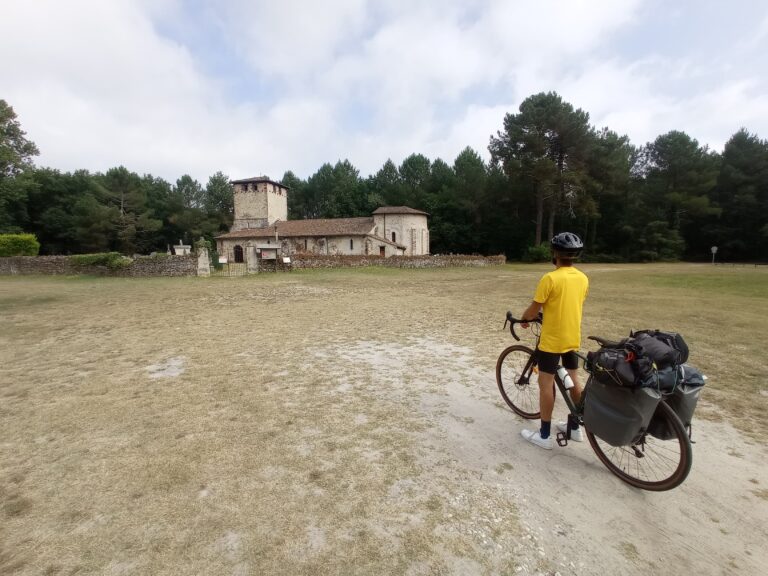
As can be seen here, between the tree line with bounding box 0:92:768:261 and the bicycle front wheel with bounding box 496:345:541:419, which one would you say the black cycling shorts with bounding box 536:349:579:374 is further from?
the tree line with bounding box 0:92:768:261

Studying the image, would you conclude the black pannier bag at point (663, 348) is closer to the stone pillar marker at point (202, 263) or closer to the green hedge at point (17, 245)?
the stone pillar marker at point (202, 263)

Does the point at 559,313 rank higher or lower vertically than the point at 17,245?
lower

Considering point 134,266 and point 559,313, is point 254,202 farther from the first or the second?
point 559,313

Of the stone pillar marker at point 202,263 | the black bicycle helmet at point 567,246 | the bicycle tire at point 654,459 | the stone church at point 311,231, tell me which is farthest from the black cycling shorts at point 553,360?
the stone church at point 311,231

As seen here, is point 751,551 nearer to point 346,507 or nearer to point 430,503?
point 430,503

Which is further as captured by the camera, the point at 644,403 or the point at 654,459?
the point at 654,459

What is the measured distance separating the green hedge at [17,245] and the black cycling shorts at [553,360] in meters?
39.7

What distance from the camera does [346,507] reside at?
261 cm

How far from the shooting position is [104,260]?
2544cm

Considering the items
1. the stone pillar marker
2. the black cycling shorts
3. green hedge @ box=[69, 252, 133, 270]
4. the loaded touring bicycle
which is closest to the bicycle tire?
the loaded touring bicycle

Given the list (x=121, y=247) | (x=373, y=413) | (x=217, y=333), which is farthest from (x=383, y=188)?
(x=373, y=413)

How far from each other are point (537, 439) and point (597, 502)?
0.81m

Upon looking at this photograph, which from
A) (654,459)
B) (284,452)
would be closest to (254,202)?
(284,452)

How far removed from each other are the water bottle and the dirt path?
605 mm
